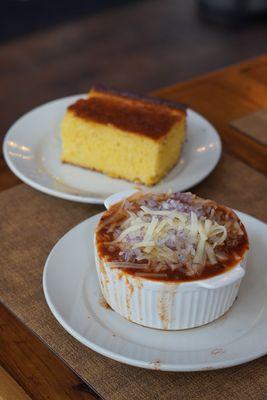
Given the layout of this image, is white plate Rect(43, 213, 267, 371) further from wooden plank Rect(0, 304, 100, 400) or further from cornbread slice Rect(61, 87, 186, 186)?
cornbread slice Rect(61, 87, 186, 186)

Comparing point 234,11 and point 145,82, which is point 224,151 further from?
point 234,11

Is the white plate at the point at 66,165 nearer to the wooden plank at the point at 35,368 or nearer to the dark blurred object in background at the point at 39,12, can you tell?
the wooden plank at the point at 35,368

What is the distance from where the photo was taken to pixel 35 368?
962mm

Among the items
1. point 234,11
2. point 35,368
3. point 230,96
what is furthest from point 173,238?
point 234,11

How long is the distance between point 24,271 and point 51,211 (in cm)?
21

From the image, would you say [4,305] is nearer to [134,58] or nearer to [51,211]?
[51,211]

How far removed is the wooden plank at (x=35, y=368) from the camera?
36.2 inches

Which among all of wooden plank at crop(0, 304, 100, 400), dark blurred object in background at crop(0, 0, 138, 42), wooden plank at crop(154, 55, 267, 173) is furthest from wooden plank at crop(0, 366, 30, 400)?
dark blurred object in background at crop(0, 0, 138, 42)

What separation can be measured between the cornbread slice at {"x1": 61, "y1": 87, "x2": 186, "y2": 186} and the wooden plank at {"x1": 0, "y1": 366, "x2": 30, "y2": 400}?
63cm

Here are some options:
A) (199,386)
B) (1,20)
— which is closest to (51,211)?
(199,386)

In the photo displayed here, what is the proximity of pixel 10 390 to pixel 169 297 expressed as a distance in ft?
0.88

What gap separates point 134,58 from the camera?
360cm

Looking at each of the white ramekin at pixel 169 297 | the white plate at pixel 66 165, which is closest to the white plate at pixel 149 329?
the white ramekin at pixel 169 297

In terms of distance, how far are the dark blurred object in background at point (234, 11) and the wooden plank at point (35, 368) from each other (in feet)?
10.7
